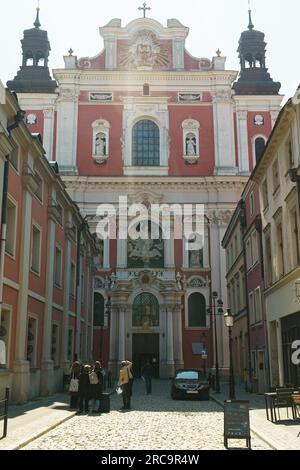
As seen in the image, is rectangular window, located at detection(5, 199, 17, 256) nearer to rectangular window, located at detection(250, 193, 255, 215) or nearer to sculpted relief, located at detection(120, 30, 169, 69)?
rectangular window, located at detection(250, 193, 255, 215)

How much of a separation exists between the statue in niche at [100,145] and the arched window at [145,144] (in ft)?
7.85

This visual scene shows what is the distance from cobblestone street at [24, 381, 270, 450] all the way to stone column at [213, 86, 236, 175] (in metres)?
29.7

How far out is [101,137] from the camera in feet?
155

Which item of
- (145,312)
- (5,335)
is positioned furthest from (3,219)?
(145,312)

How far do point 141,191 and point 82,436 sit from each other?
34.3 meters

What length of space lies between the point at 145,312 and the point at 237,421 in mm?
32379

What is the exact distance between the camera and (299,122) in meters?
18.6

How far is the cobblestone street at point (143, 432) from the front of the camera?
34.5 feet

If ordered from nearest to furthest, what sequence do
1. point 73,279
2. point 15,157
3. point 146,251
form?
1. point 15,157
2. point 73,279
3. point 146,251

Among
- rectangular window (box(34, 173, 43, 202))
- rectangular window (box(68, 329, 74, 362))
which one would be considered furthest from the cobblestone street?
rectangular window (box(68, 329, 74, 362))

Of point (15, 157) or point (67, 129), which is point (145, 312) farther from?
point (15, 157)

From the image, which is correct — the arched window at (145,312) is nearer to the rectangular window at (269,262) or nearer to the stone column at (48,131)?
the stone column at (48,131)
